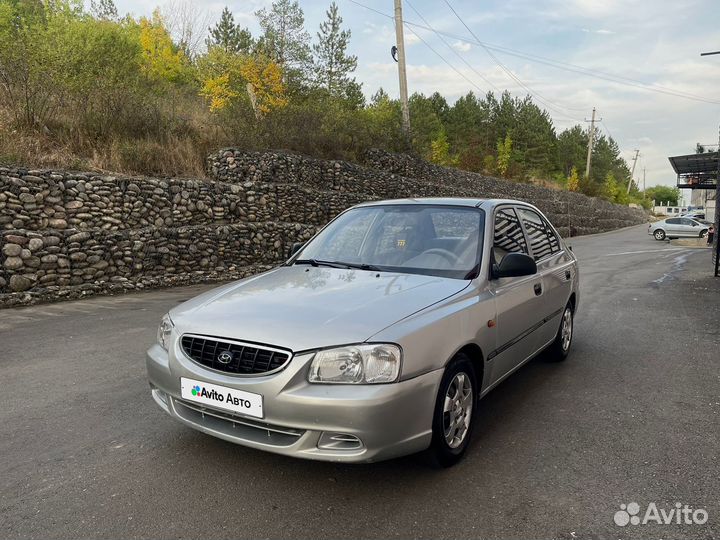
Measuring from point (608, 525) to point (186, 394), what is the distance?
2312 mm

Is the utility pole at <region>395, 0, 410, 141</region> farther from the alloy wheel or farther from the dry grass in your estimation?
the alloy wheel

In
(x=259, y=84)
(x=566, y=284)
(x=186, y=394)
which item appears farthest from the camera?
(x=259, y=84)

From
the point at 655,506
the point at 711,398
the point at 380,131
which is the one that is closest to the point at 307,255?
the point at 655,506

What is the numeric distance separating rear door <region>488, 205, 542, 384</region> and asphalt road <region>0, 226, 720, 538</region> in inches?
18.5

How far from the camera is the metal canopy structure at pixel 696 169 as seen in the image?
19.2 metres

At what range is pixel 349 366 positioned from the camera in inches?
99.3

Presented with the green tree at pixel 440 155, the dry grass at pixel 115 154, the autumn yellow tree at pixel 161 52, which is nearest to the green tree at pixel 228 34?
the autumn yellow tree at pixel 161 52

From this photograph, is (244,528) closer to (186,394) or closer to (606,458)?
(186,394)

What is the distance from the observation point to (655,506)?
8.66ft

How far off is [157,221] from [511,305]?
9777mm

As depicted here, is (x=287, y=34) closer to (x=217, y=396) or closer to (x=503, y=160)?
(x=503, y=160)

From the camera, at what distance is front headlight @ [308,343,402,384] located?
2.51 meters

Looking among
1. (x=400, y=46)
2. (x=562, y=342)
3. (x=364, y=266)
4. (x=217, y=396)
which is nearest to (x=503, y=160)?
(x=400, y=46)

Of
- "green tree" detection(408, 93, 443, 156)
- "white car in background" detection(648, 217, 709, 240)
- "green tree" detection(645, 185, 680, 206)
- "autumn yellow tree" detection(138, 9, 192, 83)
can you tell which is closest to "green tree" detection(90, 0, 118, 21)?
"autumn yellow tree" detection(138, 9, 192, 83)
